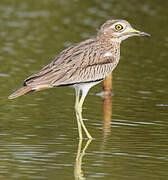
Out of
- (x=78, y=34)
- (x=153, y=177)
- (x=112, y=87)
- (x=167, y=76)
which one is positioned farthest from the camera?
(x=78, y=34)

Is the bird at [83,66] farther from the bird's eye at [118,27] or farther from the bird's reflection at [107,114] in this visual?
the bird's reflection at [107,114]

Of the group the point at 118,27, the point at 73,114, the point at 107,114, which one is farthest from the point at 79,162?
the point at 118,27

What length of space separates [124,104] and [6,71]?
3.74m

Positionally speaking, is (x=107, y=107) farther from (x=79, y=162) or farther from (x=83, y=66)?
(x=79, y=162)

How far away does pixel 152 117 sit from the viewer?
13102 millimetres

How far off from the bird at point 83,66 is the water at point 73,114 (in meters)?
0.70

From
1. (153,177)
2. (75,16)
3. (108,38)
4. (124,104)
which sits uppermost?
(75,16)

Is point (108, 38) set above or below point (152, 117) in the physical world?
above

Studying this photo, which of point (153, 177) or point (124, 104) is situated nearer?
point (153, 177)

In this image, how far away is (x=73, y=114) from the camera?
13180 mm

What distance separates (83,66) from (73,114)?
1.58 metres

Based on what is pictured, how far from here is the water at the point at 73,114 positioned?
32.2ft

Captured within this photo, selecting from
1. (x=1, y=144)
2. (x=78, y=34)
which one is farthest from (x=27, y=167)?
(x=78, y=34)

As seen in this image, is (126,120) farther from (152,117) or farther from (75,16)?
(75,16)
